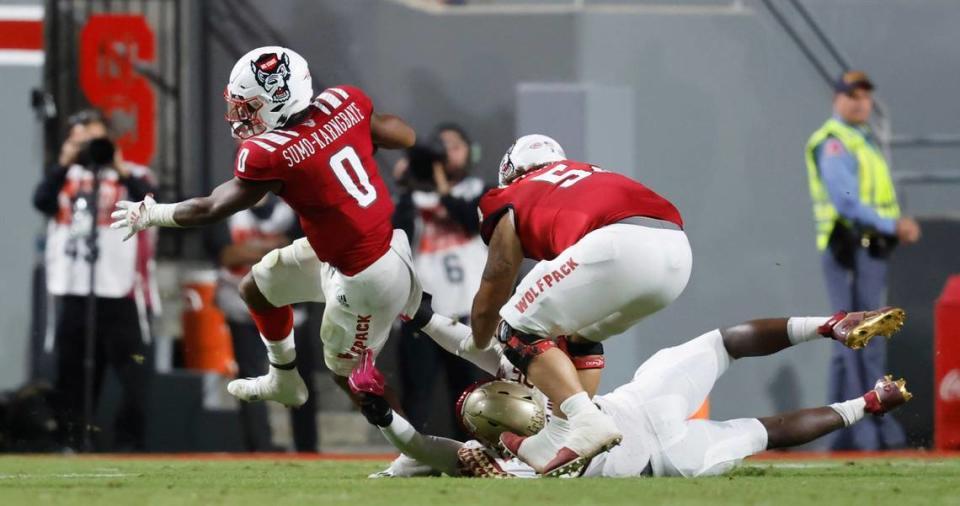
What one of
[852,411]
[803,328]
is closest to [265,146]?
[803,328]

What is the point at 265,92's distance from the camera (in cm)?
776

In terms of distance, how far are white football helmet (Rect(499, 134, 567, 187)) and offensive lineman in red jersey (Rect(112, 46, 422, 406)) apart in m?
0.63

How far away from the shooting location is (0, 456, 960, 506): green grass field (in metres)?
6.05

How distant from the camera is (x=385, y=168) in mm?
13562

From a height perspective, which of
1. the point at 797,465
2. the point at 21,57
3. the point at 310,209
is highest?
the point at 21,57

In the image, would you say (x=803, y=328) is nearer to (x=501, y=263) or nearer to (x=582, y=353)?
(x=582, y=353)

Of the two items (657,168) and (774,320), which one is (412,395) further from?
(774,320)

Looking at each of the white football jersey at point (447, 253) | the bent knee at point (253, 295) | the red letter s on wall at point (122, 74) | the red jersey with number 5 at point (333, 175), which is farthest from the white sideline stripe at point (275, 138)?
the red letter s on wall at point (122, 74)

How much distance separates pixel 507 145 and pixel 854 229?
112 inches

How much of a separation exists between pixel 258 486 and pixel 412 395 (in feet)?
13.0

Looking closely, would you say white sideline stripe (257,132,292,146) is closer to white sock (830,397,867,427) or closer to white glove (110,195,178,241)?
white glove (110,195,178,241)

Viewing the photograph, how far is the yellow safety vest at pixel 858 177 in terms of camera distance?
36.3ft

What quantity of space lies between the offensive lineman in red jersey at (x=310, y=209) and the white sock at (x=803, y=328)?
1.71 m

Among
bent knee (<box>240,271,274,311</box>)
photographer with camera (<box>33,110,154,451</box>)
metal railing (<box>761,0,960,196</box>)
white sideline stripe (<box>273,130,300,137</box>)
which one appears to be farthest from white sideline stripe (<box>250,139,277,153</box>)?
metal railing (<box>761,0,960,196</box>)
